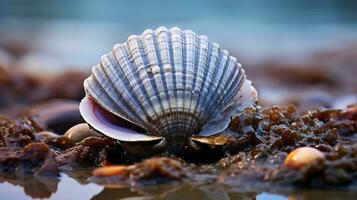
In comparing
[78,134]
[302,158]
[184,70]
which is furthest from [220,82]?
[78,134]

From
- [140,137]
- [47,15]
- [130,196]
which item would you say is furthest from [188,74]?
[47,15]

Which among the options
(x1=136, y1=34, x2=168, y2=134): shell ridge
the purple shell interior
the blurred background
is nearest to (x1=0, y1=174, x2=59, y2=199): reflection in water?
the purple shell interior

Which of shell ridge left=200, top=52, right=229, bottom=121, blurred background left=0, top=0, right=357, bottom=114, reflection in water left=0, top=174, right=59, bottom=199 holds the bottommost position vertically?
reflection in water left=0, top=174, right=59, bottom=199

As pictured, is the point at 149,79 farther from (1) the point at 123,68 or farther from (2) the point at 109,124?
(2) the point at 109,124

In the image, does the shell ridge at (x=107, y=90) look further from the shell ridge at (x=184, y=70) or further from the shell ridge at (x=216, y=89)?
the shell ridge at (x=216, y=89)

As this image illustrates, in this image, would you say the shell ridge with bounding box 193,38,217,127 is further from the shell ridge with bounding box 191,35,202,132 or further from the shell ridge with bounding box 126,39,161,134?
the shell ridge with bounding box 126,39,161,134

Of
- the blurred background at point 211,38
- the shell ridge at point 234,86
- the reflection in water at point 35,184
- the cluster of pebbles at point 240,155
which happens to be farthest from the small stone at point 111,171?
the blurred background at point 211,38

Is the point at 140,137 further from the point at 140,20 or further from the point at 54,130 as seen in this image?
the point at 140,20
